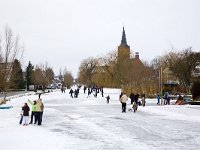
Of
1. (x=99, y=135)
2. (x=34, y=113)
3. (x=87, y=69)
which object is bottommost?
(x=99, y=135)

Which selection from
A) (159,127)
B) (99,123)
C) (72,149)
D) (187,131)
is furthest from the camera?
(99,123)

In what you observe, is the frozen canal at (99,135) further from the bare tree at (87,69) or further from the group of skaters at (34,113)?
the bare tree at (87,69)

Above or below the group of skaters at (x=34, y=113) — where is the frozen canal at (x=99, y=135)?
below

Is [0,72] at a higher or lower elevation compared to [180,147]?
higher

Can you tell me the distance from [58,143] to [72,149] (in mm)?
1618

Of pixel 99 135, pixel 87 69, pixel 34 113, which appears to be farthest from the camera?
pixel 87 69

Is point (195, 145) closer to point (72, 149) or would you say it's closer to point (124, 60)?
point (72, 149)

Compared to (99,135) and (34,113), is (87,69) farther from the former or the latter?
(99,135)

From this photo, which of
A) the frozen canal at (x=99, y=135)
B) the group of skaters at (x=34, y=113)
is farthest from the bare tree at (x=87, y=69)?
the frozen canal at (x=99, y=135)

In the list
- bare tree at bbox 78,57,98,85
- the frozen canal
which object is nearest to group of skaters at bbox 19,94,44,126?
the frozen canal

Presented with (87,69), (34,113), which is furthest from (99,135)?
(87,69)

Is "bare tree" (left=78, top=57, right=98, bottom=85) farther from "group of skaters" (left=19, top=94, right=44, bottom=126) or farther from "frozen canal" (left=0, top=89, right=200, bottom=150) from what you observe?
"frozen canal" (left=0, top=89, right=200, bottom=150)

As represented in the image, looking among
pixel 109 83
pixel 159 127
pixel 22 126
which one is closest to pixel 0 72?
pixel 22 126

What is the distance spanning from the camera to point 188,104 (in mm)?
40531
